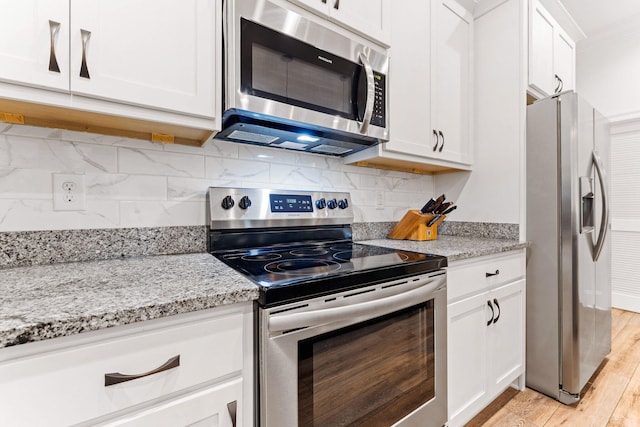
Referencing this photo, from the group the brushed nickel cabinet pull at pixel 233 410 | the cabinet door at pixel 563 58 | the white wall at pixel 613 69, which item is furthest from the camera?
the white wall at pixel 613 69

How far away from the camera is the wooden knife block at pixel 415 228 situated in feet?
6.06

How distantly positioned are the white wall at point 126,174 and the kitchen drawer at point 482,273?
0.84m

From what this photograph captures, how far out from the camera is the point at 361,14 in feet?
4.58

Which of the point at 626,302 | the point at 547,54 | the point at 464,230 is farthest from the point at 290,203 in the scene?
the point at 626,302

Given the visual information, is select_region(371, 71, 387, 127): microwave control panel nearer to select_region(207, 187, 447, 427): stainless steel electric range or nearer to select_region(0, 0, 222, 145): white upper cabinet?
select_region(207, 187, 447, 427): stainless steel electric range

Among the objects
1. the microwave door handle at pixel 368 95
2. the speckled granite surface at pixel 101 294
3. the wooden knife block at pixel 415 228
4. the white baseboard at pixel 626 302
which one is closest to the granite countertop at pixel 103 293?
the speckled granite surface at pixel 101 294

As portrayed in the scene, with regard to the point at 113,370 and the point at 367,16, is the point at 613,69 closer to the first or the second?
Result: the point at 367,16

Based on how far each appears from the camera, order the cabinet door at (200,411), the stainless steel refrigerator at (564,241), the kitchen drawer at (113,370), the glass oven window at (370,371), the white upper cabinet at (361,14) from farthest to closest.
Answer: the stainless steel refrigerator at (564,241) < the white upper cabinet at (361,14) < the glass oven window at (370,371) < the cabinet door at (200,411) < the kitchen drawer at (113,370)

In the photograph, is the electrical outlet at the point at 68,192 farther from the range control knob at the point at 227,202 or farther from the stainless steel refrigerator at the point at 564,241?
the stainless steel refrigerator at the point at 564,241

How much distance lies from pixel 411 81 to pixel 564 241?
124cm

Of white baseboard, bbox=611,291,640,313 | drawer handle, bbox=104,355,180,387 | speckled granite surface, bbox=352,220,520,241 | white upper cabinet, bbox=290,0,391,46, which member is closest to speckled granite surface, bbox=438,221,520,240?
speckled granite surface, bbox=352,220,520,241

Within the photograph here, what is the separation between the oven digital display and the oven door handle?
2.17 feet

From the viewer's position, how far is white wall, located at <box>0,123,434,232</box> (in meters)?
0.99

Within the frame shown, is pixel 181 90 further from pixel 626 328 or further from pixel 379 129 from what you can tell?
pixel 626 328
